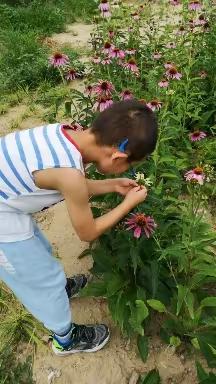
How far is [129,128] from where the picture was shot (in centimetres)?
155

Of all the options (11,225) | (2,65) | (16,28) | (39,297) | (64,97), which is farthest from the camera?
(16,28)

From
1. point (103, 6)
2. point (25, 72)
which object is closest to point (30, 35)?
point (25, 72)

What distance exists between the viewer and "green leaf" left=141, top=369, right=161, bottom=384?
6.70ft

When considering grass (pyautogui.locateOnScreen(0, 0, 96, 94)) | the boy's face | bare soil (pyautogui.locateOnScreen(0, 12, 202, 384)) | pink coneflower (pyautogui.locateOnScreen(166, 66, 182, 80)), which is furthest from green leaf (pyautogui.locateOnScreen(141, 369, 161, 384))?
grass (pyautogui.locateOnScreen(0, 0, 96, 94))

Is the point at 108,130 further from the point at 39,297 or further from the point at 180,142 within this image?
the point at 180,142

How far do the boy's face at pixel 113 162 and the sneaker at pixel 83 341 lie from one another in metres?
0.90

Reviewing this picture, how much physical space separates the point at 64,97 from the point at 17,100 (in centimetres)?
48

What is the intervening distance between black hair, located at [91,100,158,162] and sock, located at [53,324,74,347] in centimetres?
97

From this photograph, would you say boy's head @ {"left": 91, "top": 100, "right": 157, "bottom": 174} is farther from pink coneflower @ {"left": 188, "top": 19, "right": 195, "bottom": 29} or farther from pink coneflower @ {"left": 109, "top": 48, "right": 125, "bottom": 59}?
pink coneflower @ {"left": 188, "top": 19, "right": 195, "bottom": 29}

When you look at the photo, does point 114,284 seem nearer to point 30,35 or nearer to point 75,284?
point 75,284

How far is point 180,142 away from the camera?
3.24m

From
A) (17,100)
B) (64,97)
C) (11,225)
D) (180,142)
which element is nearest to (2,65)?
(17,100)

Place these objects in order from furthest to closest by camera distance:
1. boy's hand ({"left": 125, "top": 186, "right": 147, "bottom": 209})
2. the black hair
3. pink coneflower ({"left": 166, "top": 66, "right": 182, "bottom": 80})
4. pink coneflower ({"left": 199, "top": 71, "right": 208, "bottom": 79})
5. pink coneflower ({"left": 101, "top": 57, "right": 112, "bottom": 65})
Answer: pink coneflower ({"left": 199, "top": 71, "right": 208, "bottom": 79}) → pink coneflower ({"left": 101, "top": 57, "right": 112, "bottom": 65}) → pink coneflower ({"left": 166, "top": 66, "right": 182, "bottom": 80}) → boy's hand ({"left": 125, "top": 186, "right": 147, "bottom": 209}) → the black hair

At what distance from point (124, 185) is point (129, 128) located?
401mm
